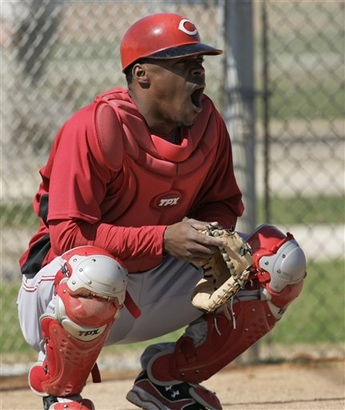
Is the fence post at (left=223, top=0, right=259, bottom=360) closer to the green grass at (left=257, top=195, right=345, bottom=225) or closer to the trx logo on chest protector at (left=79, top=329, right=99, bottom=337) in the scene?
the trx logo on chest protector at (left=79, top=329, right=99, bottom=337)

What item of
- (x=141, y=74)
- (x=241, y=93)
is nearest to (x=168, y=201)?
(x=141, y=74)

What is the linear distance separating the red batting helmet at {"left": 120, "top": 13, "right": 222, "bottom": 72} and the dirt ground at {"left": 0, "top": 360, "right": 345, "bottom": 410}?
151 cm

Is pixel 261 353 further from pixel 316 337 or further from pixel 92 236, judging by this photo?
pixel 92 236

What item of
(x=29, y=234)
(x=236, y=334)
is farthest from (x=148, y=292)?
(x=29, y=234)

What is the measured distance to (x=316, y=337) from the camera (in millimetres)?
6363

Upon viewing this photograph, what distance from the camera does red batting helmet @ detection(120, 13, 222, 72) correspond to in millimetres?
3654

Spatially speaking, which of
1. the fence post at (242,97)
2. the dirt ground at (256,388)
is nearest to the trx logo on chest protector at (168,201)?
the dirt ground at (256,388)

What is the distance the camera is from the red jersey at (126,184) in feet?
11.6

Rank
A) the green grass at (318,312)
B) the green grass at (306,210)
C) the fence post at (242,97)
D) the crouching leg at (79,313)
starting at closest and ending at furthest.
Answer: the crouching leg at (79,313) → the fence post at (242,97) → the green grass at (318,312) → the green grass at (306,210)

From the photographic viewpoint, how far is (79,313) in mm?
3365

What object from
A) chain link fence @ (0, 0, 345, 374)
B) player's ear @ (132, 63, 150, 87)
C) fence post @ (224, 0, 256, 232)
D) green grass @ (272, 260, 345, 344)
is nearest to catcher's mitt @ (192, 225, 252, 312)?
player's ear @ (132, 63, 150, 87)

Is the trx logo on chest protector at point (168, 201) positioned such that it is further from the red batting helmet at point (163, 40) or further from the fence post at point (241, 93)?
the fence post at point (241, 93)

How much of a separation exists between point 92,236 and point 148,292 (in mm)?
461

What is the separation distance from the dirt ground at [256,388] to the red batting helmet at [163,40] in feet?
4.94
